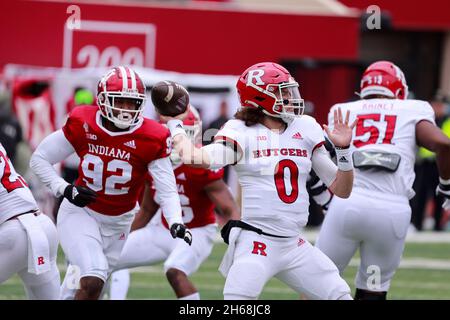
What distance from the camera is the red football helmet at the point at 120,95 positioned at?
6836 mm

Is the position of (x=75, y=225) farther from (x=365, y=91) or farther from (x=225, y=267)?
(x=365, y=91)

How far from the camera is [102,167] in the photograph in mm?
6906

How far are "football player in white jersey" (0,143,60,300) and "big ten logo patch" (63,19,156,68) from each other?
10.4 meters

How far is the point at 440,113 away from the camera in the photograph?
1598 cm

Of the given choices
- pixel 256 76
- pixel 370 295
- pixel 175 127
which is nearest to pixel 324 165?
pixel 256 76

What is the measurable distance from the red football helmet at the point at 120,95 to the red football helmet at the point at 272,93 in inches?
30.6

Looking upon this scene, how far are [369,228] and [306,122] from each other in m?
1.22

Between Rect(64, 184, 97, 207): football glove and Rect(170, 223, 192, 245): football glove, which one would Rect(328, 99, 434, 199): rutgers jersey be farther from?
Rect(64, 184, 97, 207): football glove

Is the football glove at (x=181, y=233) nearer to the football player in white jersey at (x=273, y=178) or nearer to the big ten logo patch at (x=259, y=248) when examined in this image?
the football player in white jersey at (x=273, y=178)

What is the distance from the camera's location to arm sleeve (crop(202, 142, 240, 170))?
6082 mm

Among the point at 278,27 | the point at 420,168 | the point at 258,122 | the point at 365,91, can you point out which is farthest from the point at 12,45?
the point at 258,122

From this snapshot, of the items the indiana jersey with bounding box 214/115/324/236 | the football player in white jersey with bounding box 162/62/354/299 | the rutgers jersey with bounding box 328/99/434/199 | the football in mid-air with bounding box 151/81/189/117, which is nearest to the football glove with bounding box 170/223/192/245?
the football player in white jersey with bounding box 162/62/354/299

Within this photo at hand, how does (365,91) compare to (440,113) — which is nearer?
(365,91)

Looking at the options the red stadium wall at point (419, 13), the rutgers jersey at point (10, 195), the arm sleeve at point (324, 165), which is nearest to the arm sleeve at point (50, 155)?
the rutgers jersey at point (10, 195)
